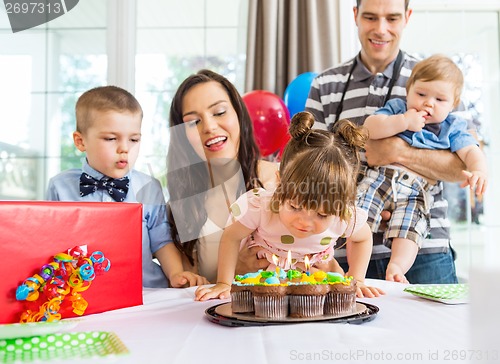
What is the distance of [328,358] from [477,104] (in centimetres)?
359

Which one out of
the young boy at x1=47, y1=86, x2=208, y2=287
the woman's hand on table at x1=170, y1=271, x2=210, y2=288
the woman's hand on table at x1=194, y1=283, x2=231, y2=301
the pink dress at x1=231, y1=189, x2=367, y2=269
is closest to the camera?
the woman's hand on table at x1=194, y1=283, x2=231, y2=301

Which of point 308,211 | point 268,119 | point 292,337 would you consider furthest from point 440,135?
point 292,337

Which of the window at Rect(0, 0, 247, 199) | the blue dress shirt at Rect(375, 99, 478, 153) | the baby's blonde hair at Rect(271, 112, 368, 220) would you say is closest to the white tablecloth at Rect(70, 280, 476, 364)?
the baby's blonde hair at Rect(271, 112, 368, 220)

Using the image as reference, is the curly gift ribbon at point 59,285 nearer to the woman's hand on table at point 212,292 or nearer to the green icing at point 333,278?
the woman's hand on table at point 212,292

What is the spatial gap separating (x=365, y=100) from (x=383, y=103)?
0.07m

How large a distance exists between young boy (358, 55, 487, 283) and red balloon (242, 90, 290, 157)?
0.61m

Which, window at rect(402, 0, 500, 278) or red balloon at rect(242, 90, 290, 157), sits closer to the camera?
red balloon at rect(242, 90, 290, 157)

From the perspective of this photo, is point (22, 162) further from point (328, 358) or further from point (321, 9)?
point (328, 358)

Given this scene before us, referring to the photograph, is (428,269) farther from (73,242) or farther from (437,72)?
(73,242)

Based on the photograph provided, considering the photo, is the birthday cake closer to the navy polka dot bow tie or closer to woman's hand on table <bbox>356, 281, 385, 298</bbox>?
woman's hand on table <bbox>356, 281, 385, 298</bbox>

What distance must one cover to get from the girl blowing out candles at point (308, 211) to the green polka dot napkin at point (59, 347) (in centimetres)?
49

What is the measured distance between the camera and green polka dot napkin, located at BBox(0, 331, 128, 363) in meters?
0.75

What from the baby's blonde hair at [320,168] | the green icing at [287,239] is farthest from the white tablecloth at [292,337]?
the green icing at [287,239]

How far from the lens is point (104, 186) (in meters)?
1.69
